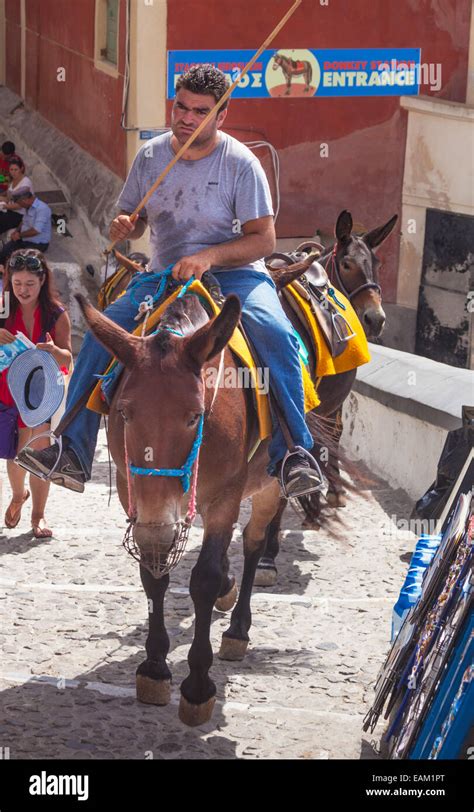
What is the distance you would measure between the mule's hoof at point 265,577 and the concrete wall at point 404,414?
188 cm

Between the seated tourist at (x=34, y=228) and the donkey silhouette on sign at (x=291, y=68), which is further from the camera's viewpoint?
the donkey silhouette on sign at (x=291, y=68)

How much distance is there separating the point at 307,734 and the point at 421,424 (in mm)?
4428

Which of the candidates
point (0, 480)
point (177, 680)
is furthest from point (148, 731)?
point (0, 480)

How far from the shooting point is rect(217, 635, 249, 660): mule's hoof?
721cm

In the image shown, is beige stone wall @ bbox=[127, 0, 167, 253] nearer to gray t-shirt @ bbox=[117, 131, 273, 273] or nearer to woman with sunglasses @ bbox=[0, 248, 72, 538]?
woman with sunglasses @ bbox=[0, 248, 72, 538]

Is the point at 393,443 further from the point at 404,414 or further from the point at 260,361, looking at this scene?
the point at 260,361

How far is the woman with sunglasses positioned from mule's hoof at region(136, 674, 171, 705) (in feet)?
9.56

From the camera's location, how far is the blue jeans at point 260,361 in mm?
6562

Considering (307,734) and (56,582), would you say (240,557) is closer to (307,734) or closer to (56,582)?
(56,582)

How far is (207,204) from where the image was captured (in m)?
6.64

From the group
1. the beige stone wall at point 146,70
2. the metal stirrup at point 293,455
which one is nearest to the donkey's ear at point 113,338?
the metal stirrup at point 293,455

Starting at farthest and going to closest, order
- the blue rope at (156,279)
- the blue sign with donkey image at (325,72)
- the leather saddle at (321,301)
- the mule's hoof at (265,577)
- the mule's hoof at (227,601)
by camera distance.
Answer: the blue sign with donkey image at (325,72) → the mule's hoof at (265,577) → the leather saddle at (321,301) → the mule's hoof at (227,601) → the blue rope at (156,279)

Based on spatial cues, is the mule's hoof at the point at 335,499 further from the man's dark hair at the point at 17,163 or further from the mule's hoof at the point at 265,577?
the man's dark hair at the point at 17,163

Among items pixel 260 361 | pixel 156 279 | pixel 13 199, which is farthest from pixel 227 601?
pixel 13 199
